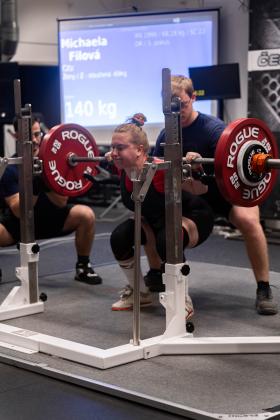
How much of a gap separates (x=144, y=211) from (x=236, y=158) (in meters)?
0.83

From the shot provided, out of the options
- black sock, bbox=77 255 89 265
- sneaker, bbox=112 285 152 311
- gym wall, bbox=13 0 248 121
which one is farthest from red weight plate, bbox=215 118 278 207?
gym wall, bbox=13 0 248 121

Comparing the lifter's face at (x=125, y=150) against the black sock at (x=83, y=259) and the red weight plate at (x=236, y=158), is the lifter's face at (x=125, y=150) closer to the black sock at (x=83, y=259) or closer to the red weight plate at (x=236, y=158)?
the red weight plate at (x=236, y=158)

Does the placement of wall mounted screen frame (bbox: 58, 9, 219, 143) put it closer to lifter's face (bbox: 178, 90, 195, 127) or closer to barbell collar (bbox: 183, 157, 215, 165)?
lifter's face (bbox: 178, 90, 195, 127)

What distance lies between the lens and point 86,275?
4.69m

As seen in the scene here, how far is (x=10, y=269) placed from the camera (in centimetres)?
517

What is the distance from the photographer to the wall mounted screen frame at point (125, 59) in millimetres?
7164

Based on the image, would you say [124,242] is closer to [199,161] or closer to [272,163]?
[199,161]

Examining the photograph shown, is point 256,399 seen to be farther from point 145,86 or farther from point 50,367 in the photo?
point 145,86

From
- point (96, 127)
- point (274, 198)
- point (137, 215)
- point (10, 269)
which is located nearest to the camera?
point (137, 215)

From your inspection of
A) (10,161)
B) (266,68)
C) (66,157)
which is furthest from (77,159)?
Result: (266,68)

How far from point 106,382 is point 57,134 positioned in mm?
1704

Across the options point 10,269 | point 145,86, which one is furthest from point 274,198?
point 10,269

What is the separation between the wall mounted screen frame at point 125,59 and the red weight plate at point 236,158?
12.8 feet

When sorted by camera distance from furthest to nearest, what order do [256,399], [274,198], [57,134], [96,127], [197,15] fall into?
[96,127] < [197,15] < [274,198] < [57,134] < [256,399]
